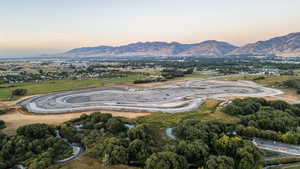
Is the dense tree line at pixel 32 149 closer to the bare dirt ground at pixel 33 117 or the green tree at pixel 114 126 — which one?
the green tree at pixel 114 126

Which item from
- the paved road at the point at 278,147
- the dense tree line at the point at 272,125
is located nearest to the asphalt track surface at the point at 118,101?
the dense tree line at the point at 272,125

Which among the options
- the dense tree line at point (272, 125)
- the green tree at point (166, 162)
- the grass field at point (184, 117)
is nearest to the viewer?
the green tree at point (166, 162)

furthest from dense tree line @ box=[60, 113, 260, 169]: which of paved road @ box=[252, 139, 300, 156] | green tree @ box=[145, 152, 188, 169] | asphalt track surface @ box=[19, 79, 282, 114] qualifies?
asphalt track surface @ box=[19, 79, 282, 114]

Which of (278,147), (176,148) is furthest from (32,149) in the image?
(278,147)

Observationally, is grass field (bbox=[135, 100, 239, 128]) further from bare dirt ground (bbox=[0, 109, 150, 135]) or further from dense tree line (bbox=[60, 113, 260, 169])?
dense tree line (bbox=[60, 113, 260, 169])

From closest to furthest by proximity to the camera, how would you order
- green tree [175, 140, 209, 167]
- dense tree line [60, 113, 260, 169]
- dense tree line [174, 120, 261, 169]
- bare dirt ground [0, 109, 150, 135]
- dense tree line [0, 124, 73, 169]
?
1. dense tree line [174, 120, 261, 169]
2. dense tree line [60, 113, 260, 169]
3. green tree [175, 140, 209, 167]
4. dense tree line [0, 124, 73, 169]
5. bare dirt ground [0, 109, 150, 135]

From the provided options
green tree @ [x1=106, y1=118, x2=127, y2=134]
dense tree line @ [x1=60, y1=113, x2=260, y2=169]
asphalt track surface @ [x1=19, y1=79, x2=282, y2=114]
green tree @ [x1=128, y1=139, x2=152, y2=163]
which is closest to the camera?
dense tree line @ [x1=60, y1=113, x2=260, y2=169]

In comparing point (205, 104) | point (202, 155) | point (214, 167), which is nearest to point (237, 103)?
point (205, 104)
